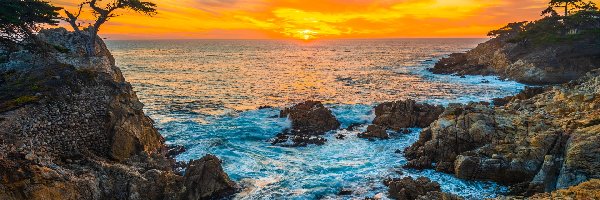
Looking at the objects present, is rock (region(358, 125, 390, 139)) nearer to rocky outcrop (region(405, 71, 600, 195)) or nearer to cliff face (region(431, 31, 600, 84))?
rocky outcrop (region(405, 71, 600, 195))

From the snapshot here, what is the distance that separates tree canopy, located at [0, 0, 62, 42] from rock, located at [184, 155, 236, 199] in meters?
11.5

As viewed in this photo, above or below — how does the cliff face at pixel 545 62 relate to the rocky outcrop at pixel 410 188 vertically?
above

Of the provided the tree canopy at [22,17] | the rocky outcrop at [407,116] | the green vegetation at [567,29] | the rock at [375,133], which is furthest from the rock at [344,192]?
the green vegetation at [567,29]

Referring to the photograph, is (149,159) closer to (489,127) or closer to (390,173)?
(390,173)

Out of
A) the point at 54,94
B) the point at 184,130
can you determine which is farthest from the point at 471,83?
the point at 54,94

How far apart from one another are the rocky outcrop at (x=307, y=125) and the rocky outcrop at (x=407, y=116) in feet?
14.4

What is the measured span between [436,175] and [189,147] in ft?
58.2

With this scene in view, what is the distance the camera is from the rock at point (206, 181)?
20.5 metres

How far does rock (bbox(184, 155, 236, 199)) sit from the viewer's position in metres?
20.5

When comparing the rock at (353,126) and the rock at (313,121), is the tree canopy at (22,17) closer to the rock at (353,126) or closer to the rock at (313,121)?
the rock at (313,121)

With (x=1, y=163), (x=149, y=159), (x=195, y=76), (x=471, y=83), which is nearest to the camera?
(x=1, y=163)

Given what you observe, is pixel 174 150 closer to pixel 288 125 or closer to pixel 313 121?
pixel 288 125

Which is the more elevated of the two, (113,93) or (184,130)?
(113,93)

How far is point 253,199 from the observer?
68.1 feet
